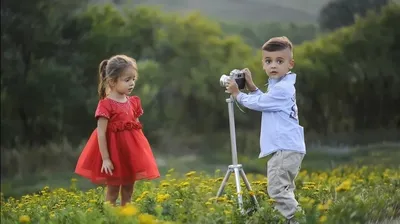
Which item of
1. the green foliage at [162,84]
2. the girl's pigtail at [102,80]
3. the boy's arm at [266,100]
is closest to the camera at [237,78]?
the boy's arm at [266,100]

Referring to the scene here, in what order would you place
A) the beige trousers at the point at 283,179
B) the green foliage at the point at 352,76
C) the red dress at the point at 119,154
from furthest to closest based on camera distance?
the green foliage at the point at 352,76 → the red dress at the point at 119,154 → the beige trousers at the point at 283,179

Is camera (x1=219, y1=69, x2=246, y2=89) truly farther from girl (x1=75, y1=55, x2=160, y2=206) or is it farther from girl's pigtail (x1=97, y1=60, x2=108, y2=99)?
girl's pigtail (x1=97, y1=60, x2=108, y2=99)

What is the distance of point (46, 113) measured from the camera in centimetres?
Result: 1991

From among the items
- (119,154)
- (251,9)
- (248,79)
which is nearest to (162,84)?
(251,9)

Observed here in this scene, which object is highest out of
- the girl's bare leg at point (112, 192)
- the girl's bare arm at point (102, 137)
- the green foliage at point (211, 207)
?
the girl's bare arm at point (102, 137)

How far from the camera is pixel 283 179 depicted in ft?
21.1

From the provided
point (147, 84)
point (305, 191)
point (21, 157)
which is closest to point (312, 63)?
point (147, 84)

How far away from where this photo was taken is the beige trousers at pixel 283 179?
6395 mm

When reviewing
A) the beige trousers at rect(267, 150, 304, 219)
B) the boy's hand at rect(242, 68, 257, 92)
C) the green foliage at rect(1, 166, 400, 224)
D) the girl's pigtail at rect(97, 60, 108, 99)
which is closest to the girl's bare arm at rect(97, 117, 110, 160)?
the girl's pigtail at rect(97, 60, 108, 99)

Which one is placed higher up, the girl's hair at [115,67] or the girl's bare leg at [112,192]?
the girl's hair at [115,67]

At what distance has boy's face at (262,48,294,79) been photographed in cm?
645

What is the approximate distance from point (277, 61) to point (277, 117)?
440 mm

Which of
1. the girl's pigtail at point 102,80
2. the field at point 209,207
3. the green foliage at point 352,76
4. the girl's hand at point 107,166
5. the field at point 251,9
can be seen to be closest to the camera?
the field at point 209,207

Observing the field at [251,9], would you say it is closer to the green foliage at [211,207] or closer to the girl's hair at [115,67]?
the green foliage at [211,207]
